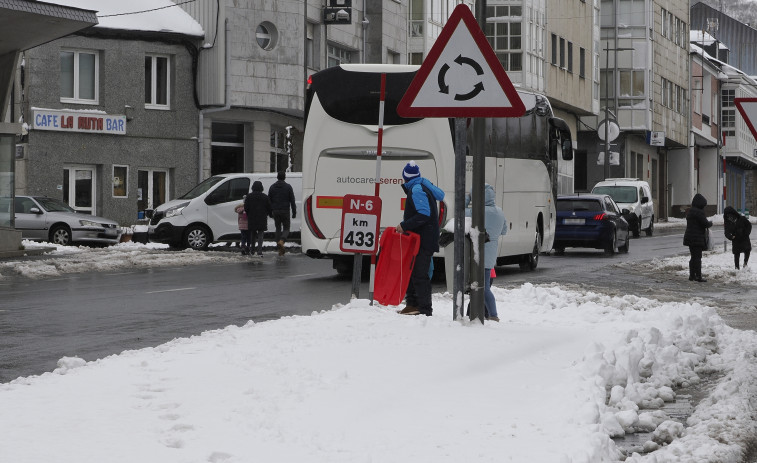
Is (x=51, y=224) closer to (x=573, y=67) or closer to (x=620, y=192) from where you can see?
(x=620, y=192)

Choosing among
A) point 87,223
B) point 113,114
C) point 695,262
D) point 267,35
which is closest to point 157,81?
point 113,114

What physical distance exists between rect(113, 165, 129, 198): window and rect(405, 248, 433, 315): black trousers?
29475 mm

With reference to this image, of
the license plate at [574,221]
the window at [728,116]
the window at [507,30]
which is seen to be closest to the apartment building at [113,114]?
the license plate at [574,221]

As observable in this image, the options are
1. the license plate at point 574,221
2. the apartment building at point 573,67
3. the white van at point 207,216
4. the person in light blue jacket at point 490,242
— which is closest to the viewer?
the person in light blue jacket at point 490,242

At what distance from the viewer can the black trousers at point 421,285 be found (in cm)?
1335

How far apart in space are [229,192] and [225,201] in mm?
235

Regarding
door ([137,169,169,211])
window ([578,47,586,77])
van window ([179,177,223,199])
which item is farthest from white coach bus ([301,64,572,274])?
window ([578,47,586,77])

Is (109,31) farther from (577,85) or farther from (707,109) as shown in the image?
(707,109)

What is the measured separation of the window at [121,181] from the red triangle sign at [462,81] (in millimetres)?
32966

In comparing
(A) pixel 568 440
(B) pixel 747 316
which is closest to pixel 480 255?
(A) pixel 568 440

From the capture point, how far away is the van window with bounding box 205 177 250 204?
3189cm

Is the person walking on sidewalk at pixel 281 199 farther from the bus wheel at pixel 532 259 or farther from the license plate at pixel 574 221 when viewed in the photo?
the license plate at pixel 574 221

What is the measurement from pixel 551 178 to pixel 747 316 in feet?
35.3

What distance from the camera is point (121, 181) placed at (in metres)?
42.1
